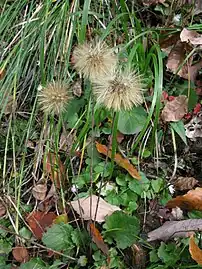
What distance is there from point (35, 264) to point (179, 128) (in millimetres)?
833

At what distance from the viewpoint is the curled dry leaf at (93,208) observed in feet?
6.91

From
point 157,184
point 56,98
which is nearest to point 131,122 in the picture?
point 157,184

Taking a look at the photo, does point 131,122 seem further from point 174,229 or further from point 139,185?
point 174,229

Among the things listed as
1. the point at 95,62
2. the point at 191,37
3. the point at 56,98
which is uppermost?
the point at 191,37

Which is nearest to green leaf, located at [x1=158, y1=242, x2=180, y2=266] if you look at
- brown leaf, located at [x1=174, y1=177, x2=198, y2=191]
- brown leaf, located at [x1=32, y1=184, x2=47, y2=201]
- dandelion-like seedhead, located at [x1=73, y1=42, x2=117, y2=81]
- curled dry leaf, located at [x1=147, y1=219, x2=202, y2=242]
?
curled dry leaf, located at [x1=147, y1=219, x2=202, y2=242]

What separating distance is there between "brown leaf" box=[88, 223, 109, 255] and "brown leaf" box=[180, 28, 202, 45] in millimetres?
936

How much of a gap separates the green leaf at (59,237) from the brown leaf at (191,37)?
38.6 inches

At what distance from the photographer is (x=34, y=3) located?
2.63m

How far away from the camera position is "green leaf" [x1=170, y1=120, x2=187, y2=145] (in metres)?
2.29

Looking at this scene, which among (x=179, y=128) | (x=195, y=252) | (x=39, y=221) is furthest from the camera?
(x=179, y=128)

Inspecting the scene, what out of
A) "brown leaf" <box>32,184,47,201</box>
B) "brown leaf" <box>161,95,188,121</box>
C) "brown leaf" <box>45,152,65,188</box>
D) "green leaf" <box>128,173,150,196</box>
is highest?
"brown leaf" <box>161,95,188,121</box>

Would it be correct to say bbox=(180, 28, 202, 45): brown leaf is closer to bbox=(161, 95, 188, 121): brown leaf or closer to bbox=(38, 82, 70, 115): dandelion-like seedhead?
bbox=(161, 95, 188, 121): brown leaf

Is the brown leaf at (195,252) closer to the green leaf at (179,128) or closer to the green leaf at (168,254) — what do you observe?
the green leaf at (168,254)

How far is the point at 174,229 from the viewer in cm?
204
